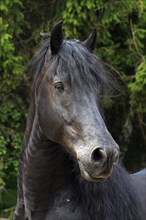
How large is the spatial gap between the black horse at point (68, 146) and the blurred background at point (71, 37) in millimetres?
2371

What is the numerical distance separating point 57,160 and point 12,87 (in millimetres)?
2798

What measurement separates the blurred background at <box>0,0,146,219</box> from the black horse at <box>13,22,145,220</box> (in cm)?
237

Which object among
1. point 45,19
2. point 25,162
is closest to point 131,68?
point 45,19

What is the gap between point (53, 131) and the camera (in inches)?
112

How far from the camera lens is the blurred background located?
5629 mm

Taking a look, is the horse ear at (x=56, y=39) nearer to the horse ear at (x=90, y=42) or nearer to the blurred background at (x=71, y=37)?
the horse ear at (x=90, y=42)

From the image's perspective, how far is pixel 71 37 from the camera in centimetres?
581

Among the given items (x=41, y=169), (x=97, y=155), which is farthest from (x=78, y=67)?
(x=41, y=169)

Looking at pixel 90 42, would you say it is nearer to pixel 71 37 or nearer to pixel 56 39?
pixel 56 39

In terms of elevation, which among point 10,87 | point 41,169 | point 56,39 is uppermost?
point 56,39

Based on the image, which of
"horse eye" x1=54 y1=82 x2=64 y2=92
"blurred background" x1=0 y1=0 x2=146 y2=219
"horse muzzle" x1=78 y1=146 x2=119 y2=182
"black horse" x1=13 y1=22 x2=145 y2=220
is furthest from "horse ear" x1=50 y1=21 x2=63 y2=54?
"blurred background" x1=0 y1=0 x2=146 y2=219

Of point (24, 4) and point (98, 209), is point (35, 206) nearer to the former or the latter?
point (98, 209)

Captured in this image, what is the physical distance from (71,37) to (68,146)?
10.3 ft

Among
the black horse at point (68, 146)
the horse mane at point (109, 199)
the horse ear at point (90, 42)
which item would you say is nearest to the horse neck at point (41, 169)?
the black horse at point (68, 146)
